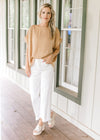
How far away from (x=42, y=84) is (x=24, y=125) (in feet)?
2.64

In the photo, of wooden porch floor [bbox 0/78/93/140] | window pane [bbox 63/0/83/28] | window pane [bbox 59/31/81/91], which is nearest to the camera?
wooden porch floor [bbox 0/78/93/140]

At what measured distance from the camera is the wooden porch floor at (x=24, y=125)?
2699 millimetres

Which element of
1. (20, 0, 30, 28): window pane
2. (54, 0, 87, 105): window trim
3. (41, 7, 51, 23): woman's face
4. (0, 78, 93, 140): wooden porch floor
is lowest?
(0, 78, 93, 140): wooden porch floor

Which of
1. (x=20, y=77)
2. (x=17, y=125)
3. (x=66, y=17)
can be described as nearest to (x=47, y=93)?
(x=17, y=125)

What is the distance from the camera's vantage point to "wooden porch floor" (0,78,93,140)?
2699 millimetres

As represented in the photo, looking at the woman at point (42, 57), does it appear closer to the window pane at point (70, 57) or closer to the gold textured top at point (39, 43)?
the gold textured top at point (39, 43)

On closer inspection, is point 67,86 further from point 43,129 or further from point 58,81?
point 43,129

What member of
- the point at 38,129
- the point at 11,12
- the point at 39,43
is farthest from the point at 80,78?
the point at 11,12

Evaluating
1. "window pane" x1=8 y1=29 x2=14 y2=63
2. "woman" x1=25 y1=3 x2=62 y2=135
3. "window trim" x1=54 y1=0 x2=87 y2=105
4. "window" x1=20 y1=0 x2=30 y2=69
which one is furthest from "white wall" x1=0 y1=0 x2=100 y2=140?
"window pane" x1=8 y1=29 x2=14 y2=63

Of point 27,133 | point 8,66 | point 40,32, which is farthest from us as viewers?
point 8,66

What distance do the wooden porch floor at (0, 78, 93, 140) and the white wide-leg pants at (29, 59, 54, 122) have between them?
29 cm

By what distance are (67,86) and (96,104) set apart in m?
0.82

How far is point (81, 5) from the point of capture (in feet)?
9.55

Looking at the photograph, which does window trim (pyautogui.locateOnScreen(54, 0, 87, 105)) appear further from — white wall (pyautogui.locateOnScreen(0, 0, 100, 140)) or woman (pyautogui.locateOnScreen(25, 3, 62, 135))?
woman (pyautogui.locateOnScreen(25, 3, 62, 135))
